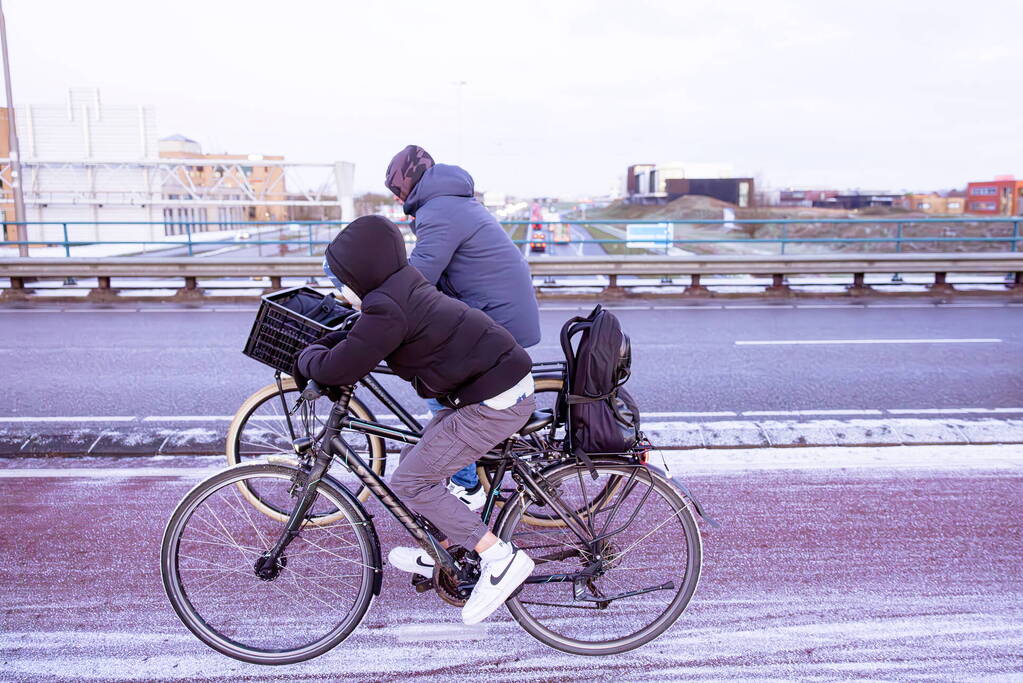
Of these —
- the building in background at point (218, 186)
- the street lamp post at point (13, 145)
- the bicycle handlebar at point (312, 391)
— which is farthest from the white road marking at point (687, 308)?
the building in background at point (218, 186)

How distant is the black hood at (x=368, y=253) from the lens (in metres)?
2.74

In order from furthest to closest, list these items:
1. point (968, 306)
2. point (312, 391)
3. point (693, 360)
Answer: point (968, 306) → point (693, 360) → point (312, 391)

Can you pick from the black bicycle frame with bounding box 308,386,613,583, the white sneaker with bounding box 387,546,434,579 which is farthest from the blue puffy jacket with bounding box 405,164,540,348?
the white sneaker with bounding box 387,546,434,579

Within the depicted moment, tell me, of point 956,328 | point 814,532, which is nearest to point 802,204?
point 956,328

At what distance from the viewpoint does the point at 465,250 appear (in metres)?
3.72

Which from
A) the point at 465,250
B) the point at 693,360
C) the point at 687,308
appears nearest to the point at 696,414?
the point at 693,360

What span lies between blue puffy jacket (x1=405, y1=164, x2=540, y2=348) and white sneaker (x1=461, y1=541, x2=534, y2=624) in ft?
3.67

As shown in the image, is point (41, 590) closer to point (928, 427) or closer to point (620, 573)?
point (620, 573)

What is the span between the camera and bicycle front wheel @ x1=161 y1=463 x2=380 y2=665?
3090mm

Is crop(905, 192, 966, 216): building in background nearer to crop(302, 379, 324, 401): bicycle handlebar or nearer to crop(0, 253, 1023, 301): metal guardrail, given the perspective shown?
crop(0, 253, 1023, 301): metal guardrail

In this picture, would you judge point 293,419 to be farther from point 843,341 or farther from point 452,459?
point 843,341

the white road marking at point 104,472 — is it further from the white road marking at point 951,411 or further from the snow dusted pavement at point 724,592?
the white road marking at point 951,411

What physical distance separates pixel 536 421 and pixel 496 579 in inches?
24.6

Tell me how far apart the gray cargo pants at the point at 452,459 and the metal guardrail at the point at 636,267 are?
39.6 feet
